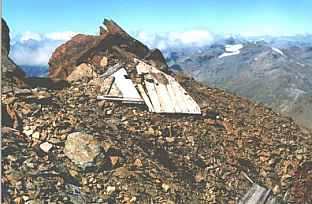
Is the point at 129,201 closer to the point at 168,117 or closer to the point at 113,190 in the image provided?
the point at 113,190


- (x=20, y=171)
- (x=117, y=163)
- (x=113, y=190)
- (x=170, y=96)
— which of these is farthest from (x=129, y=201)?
(x=170, y=96)

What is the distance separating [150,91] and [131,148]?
2.20 meters

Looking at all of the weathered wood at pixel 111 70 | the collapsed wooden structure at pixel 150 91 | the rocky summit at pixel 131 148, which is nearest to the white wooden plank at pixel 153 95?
the collapsed wooden structure at pixel 150 91

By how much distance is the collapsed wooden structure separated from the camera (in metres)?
11.6

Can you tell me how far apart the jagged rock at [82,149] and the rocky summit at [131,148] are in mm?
17

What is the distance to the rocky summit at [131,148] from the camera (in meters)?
8.62

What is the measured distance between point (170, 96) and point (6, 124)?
3912 mm

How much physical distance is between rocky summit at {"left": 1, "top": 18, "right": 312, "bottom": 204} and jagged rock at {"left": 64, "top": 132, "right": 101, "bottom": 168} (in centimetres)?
2

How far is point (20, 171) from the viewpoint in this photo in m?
8.22

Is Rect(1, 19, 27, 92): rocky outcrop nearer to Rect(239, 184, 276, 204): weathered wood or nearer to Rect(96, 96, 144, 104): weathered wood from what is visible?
Rect(96, 96, 144, 104): weathered wood

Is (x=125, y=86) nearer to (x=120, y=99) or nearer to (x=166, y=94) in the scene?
(x=120, y=99)

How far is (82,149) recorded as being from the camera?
9.15 meters

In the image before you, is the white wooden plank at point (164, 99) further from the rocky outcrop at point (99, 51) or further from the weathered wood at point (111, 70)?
the rocky outcrop at point (99, 51)

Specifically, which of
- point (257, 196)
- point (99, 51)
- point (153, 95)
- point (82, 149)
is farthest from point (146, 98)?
point (257, 196)
